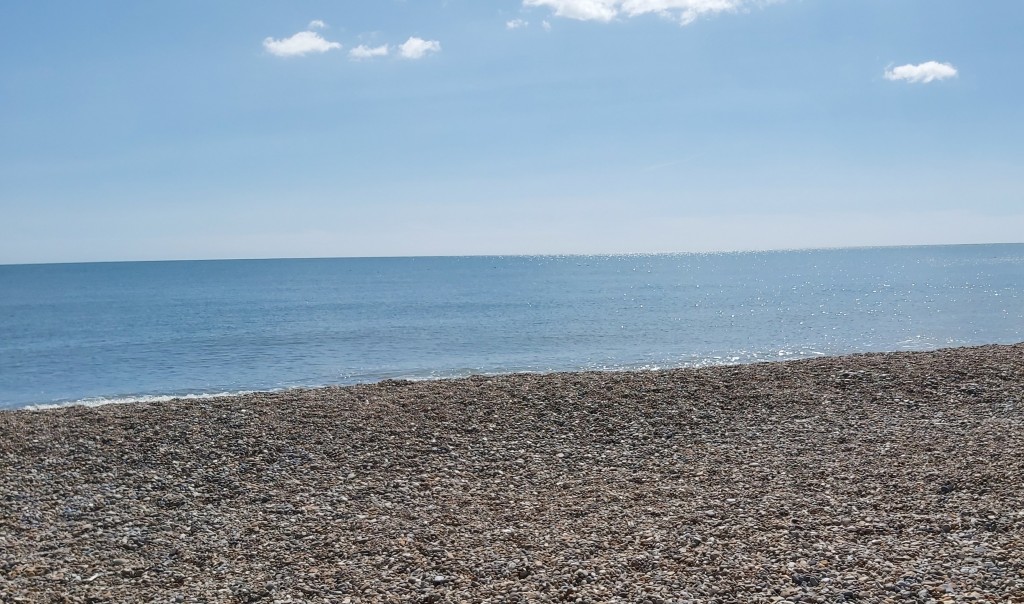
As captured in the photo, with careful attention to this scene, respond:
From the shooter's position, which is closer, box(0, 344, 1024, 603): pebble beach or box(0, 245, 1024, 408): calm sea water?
box(0, 344, 1024, 603): pebble beach

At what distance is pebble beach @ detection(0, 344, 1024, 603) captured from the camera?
6301 millimetres

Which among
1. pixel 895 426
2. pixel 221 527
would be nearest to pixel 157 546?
pixel 221 527

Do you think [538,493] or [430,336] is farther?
[430,336]

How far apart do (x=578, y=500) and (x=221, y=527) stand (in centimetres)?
387

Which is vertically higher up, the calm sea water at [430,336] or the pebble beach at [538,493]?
the pebble beach at [538,493]

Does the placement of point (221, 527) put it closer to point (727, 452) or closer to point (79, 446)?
point (79, 446)

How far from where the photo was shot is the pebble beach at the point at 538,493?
20.7 feet

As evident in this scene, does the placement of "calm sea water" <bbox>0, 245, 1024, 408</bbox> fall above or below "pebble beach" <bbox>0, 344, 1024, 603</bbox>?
below

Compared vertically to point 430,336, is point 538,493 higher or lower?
higher

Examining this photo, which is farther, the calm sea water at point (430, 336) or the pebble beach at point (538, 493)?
the calm sea water at point (430, 336)

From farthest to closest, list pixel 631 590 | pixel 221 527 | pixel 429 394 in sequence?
pixel 429 394 < pixel 221 527 < pixel 631 590

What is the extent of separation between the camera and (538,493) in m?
8.95

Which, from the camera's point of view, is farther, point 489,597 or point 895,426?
point 895,426

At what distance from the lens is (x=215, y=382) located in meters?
23.0
